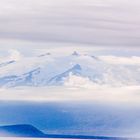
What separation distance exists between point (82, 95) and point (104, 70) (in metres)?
1.70

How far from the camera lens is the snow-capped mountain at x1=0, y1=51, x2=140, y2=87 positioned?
17.2 metres

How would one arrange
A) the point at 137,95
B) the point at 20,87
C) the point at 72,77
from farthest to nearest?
the point at 72,77
the point at 20,87
the point at 137,95

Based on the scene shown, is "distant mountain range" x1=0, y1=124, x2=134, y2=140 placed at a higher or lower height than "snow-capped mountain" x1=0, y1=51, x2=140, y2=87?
lower

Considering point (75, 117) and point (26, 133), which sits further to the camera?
point (75, 117)

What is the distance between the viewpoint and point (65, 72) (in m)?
19.3

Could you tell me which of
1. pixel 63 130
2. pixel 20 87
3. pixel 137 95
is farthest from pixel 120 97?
pixel 20 87

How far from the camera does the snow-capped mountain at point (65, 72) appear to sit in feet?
56.5

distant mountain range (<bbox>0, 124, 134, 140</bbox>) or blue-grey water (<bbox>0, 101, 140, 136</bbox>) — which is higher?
blue-grey water (<bbox>0, 101, 140, 136</bbox>)

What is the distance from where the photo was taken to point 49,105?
1738cm

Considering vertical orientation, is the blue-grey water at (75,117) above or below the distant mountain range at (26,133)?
above

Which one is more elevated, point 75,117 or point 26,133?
point 75,117

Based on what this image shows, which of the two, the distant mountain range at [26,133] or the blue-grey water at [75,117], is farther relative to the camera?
the blue-grey water at [75,117]

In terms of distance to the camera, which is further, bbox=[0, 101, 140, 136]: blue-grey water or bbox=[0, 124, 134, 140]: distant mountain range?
bbox=[0, 101, 140, 136]: blue-grey water

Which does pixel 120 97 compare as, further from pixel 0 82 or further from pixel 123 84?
pixel 0 82
